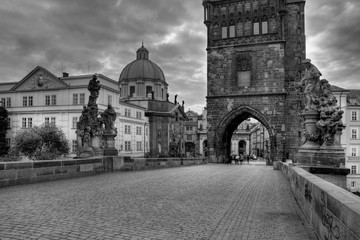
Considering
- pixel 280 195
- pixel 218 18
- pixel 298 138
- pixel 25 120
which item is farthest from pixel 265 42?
pixel 25 120

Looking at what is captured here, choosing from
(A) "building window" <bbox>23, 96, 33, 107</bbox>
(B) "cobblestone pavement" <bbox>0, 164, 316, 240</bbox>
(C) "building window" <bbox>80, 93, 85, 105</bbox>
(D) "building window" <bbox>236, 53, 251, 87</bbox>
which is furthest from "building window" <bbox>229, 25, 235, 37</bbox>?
(B) "cobblestone pavement" <bbox>0, 164, 316, 240</bbox>

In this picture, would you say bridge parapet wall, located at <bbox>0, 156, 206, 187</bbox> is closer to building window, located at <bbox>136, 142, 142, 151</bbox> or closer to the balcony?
building window, located at <bbox>136, 142, 142, 151</bbox>

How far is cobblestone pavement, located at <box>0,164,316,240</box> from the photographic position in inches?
196

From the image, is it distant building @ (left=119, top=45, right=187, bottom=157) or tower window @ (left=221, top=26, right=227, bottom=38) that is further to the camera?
distant building @ (left=119, top=45, right=187, bottom=157)

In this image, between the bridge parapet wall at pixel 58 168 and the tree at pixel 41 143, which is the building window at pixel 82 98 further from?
the bridge parapet wall at pixel 58 168

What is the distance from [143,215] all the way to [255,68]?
30612 millimetres

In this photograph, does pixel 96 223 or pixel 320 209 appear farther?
pixel 96 223

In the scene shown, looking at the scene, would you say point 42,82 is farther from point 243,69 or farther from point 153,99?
point 243,69

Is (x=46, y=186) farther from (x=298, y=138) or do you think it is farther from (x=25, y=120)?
(x=25, y=120)

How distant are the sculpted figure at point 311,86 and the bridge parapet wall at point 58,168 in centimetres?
837

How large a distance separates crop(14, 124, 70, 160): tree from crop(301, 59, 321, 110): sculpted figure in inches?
1187

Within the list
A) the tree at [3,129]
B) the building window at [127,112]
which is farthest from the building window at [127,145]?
the tree at [3,129]

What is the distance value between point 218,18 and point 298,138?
571 inches

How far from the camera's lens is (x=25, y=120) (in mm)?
45406
